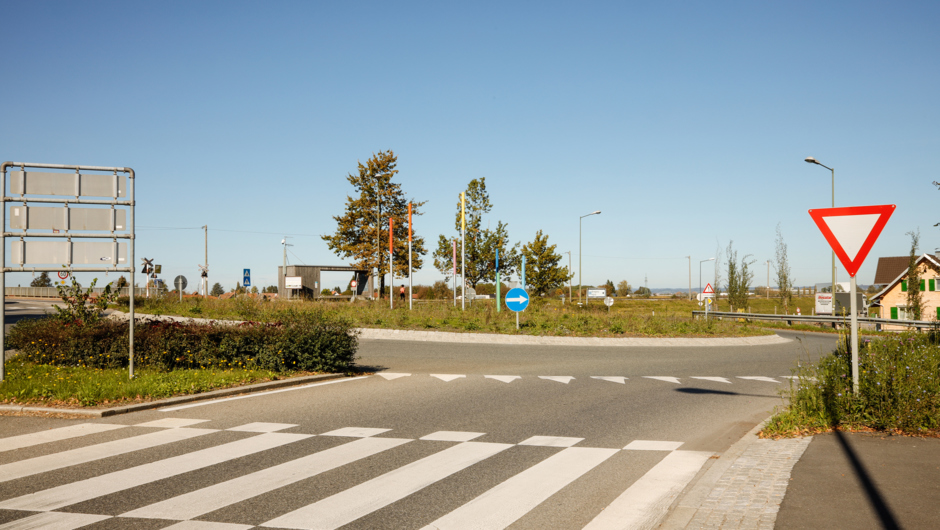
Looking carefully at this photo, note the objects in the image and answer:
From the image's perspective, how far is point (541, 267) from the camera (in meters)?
50.8

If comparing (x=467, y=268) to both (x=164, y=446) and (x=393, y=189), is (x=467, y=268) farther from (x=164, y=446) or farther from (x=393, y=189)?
(x=164, y=446)

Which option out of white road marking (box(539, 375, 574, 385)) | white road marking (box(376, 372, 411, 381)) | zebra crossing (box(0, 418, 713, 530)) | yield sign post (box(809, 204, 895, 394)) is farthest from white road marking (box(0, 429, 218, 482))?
yield sign post (box(809, 204, 895, 394))

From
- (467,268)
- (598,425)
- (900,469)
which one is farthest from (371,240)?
(900,469)

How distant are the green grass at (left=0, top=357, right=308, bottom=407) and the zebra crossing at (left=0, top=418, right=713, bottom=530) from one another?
4.50 ft

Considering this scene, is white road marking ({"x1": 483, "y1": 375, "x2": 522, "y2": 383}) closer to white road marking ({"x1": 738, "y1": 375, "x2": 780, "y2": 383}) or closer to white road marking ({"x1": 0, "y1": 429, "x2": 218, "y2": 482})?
white road marking ({"x1": 738, "y1": 375, "x2": 780, "y2": 383})

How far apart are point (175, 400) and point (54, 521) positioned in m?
4.97

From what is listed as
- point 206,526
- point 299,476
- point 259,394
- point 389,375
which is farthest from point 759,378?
point 206,526

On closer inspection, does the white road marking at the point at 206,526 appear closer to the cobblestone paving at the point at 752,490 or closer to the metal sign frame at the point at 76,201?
the cobblestone paving at the point at 752,490

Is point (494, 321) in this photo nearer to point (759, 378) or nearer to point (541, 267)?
point (759, 378)

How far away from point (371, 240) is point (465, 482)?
46.3 meters

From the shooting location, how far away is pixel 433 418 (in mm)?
8578

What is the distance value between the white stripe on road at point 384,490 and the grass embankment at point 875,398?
3.34m

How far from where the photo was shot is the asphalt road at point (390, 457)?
4.80 meters

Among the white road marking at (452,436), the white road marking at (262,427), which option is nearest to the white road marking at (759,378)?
the white road marking at (452,436)
